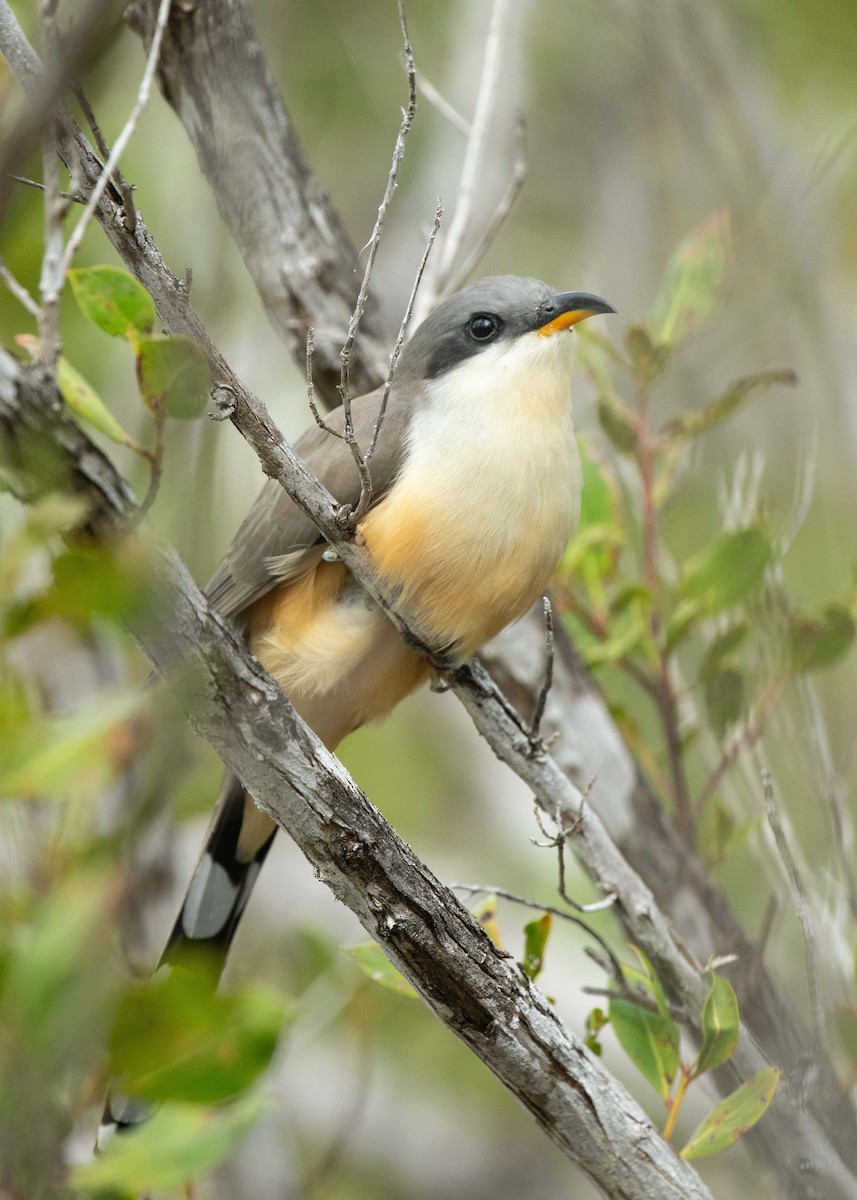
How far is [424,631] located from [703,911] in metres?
1.25

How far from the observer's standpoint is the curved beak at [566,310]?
340 centimetres

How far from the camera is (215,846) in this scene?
360 centimetres

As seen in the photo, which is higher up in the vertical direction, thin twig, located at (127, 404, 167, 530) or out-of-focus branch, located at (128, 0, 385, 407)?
out-of-focus branch, located at (128, 0, 385, 407)

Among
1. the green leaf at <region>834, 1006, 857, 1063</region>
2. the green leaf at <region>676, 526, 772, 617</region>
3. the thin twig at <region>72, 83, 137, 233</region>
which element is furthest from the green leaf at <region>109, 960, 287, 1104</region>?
the green leaf at <region>676, 526, 772, 617</region>

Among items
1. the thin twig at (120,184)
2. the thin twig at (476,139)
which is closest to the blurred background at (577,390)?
the thin twig at (476,139)

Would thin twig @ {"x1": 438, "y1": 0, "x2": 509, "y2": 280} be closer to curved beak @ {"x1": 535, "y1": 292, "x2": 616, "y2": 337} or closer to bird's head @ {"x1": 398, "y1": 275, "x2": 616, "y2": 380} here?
bird's head @ {"x1": 398, "y1": 275, "x2": 616, "y2": 380}

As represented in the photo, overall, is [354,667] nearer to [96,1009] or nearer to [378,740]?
[96,1009]

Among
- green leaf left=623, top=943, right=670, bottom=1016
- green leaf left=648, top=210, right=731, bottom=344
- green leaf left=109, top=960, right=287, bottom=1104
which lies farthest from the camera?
green leaf left=648, top=210, right=731, bottom=344

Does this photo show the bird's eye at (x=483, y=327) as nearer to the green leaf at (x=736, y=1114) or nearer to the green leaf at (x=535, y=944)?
the green leaf at (x=535, y=944)

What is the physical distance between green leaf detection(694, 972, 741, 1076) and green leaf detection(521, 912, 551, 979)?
1.18ft

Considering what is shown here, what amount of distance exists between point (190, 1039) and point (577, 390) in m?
4.60

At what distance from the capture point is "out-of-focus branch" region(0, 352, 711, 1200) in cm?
202

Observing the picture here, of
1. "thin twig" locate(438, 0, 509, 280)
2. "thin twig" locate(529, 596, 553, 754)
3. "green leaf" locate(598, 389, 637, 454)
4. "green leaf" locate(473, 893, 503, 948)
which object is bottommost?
"green leaf" locate(473, 893, 503, 948)

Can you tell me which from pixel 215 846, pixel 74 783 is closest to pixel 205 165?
pixel 215 846
